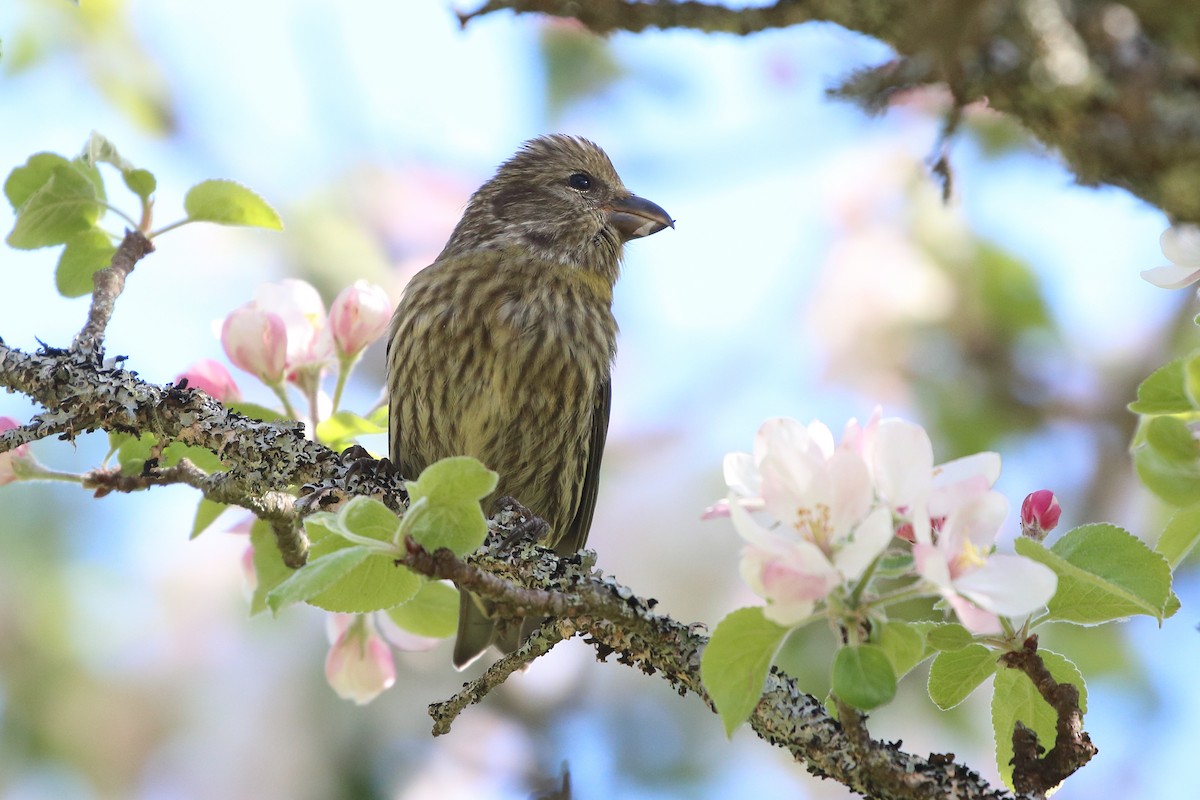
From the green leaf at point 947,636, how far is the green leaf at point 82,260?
1.81 meters

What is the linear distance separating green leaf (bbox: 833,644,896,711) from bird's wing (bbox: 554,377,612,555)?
253 centimetres

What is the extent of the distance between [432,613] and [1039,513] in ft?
3.93

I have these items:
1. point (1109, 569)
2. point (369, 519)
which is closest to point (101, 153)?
point (369, 519)

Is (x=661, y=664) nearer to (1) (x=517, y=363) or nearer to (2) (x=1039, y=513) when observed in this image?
(2) (x=1039, y=513)

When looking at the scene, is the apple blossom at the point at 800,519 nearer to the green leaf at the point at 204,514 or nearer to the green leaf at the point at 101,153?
the green leaf at the point at 204,514

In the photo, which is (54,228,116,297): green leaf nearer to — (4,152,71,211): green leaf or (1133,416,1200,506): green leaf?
(4,152,71,211): green leaf

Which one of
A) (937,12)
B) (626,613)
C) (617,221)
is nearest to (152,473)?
(626,613)

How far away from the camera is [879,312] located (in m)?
5.47

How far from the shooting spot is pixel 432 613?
2.45 m

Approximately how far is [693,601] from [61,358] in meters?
3.46

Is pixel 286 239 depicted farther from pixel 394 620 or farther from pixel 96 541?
pixel 394 620

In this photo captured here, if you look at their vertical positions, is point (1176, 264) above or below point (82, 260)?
below

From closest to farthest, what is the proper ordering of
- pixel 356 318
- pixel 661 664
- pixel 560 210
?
pixel 661 664, pixel 356 318, pixel 560 210

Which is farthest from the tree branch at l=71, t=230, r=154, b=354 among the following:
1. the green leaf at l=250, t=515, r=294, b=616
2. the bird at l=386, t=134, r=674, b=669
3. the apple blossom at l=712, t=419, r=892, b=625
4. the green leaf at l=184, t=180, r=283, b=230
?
the apple blossom at l=712, t=419, r=892, b=625
